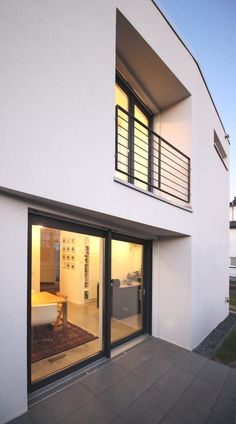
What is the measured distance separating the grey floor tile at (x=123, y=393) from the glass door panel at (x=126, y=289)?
0.99 m

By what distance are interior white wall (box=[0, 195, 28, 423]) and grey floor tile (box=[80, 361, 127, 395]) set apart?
99 cm

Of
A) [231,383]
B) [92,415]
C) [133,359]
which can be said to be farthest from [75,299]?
[231,383]

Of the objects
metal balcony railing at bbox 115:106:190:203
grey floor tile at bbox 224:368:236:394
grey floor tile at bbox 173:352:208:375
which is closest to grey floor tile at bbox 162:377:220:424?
grey floor tile at bbox 224:368:236:394

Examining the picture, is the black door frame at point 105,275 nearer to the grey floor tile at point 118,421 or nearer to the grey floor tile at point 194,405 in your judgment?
the grey floor tile at point 118,421

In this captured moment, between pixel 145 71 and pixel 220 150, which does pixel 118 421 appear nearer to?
pixel 145 71

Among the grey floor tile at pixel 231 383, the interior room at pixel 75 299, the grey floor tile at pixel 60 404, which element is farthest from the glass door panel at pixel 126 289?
the grey floor tile at pixel 231 383

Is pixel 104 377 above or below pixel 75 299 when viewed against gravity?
below

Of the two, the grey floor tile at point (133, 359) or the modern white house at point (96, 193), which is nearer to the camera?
the modern white house at point (96, 193)

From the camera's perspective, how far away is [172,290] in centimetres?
494

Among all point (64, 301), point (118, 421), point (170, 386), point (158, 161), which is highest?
point (158, 161)

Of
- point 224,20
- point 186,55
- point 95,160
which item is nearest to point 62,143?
point 95,160

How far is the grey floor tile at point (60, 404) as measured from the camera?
8.56ft

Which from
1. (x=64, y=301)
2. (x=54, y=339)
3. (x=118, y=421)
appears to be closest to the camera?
(x=118, y=421)

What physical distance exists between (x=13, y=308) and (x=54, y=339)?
2393 mm
